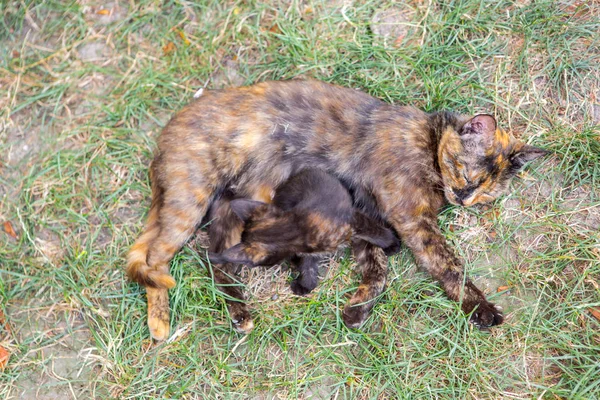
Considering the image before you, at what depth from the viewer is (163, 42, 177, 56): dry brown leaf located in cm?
460

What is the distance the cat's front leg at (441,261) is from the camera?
3.78 m

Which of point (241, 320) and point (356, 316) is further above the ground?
point (356, 316)

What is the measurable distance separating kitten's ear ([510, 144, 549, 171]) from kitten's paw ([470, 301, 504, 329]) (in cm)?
98

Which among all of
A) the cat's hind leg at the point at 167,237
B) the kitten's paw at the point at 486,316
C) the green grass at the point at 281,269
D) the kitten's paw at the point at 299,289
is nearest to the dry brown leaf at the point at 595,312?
the green grass at the point at 281,269

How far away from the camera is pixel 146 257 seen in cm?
393

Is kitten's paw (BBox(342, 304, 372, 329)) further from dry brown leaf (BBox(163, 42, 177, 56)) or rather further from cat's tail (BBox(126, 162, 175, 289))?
dry brown leaf (BBox(163, 42, 177, 56))

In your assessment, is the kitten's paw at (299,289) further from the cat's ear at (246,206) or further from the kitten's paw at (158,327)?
the kitten's paw at (158,327)

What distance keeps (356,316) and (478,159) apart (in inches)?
54.3

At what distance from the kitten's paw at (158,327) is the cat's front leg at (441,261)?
1.83 meters

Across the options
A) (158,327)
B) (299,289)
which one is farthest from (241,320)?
(158,327)

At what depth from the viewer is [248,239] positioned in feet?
12.0

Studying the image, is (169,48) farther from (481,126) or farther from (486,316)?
(486,316)

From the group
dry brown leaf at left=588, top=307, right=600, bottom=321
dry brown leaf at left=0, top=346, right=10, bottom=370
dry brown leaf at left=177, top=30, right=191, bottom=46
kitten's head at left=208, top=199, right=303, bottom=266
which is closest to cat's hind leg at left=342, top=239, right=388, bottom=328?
kitten's head at left=208, top=199, right=303, bottom=266

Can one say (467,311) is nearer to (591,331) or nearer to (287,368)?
(591,331)
